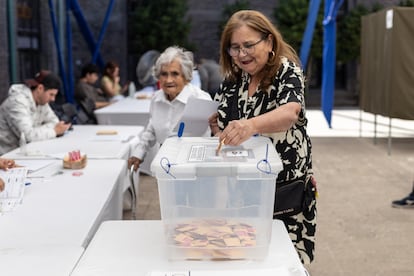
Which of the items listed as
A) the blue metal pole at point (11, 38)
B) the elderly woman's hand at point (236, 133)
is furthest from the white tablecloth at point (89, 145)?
the blue metal pole at point (11, 38)

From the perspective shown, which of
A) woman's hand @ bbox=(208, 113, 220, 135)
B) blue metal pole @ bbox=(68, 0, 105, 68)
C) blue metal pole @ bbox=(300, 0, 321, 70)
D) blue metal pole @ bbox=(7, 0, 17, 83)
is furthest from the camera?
blue metal pole @ bbox=(68, 0, 105, 68)

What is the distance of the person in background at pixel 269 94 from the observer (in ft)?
6.25

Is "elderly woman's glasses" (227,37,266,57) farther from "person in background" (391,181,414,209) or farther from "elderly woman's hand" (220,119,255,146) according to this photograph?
"person in background" (391,181,414,209)

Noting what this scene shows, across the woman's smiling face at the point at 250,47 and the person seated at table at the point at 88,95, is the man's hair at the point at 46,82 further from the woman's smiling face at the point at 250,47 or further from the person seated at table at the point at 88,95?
the woman's smiling face at the point at 250,47

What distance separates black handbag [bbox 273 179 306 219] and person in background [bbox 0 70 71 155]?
2.67 meters

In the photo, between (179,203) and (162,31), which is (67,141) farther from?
(162,31)

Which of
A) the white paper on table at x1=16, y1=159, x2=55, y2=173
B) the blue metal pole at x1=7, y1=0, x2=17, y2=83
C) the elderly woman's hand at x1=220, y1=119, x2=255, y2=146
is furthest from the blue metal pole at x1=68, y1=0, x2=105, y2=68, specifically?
the elderly woman's hand at x1=220, y1=119, x2=255, y2=146

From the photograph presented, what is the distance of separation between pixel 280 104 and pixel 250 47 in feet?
0.69

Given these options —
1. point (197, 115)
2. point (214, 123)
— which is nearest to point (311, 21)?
point (197, 115)

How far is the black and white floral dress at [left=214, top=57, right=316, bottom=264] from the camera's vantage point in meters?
1.96

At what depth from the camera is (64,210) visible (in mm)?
2344

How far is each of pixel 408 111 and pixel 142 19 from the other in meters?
9.22

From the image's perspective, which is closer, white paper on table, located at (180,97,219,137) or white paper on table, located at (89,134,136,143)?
white paper on table, located at (180,97,219,137)

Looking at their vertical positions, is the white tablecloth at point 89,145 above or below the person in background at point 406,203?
above
